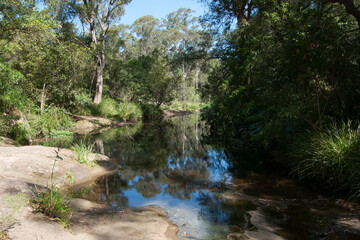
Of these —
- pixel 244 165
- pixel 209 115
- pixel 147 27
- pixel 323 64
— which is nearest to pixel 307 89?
pixel 323 64

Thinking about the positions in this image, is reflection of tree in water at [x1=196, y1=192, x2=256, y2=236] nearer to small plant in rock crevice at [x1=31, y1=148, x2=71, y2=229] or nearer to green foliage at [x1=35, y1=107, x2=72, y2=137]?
small plant in rock crevice at [x1=31, y1=148, x2=71, y2=229]

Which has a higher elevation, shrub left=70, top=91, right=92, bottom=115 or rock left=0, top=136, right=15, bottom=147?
shrub left=70, top=91, right=92, bottom=115

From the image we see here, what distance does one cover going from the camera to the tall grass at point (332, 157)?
555cm

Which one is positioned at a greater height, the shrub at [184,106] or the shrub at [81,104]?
the shrub at [184,106]

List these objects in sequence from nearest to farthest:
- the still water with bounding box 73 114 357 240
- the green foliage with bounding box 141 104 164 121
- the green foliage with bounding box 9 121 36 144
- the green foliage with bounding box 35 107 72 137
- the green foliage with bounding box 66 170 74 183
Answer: the still water with bounding box 73 114 357 240, the green foliage with bounding box 66 170 74 183, the green foliage with bounding box 9 121 36 144, the green foliage with bounding box 35 107 72 137, the green foliage with bounding box 141 104 164 121

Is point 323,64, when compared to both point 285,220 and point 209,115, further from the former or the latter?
point 209,115

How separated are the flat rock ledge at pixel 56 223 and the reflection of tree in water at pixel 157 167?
3.97ft

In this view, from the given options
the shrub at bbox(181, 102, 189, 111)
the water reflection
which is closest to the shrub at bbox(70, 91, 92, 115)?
the water reflection

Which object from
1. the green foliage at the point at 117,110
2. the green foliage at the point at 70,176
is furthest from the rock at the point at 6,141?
the green foliage at the point at 117,110

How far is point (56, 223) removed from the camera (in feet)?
12.5

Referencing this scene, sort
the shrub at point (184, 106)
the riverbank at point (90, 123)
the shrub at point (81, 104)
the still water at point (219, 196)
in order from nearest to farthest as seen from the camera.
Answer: the still water at point (219, 196), the shrub at point (81, 104), the riverbank at point (90, 123), the shrub at point (184, 106)

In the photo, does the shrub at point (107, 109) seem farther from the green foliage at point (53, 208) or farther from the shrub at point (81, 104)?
the green foliage at point (53, 208)

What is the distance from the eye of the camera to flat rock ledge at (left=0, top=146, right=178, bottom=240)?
347 cm

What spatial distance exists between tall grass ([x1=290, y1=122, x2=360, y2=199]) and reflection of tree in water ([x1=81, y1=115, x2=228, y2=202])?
277cm
